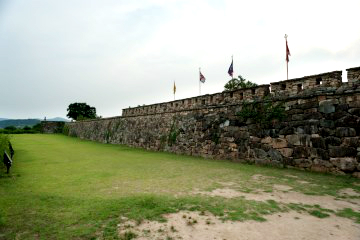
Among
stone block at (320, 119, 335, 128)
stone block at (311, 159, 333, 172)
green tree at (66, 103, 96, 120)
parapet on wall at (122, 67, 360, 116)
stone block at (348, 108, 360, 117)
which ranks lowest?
stone block at (311, 159, 333, 172)

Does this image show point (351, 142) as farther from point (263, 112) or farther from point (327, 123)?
point (263, 112)

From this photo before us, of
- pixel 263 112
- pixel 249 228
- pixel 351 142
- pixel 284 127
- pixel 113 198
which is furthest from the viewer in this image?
pixel 263 112

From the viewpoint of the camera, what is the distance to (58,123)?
42.9 meters

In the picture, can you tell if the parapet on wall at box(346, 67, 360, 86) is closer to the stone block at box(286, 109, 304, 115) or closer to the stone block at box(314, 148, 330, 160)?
the stone block at box(286, 109, 304, 115)

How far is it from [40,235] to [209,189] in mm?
3348

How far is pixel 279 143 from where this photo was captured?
8727 mm

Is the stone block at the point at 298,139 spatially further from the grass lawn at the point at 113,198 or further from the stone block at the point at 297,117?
the grass lawn at the point at 113,198

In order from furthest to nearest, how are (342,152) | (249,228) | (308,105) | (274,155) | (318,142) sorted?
(274,155)
(308,105)
(318,142)
(342,152)
(249,228)

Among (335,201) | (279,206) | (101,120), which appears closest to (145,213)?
(279,206)

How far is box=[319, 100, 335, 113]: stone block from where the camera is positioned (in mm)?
7505

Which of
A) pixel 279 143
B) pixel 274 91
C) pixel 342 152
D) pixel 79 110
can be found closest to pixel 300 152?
pixel 279 143

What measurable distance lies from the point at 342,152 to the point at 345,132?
61 cm

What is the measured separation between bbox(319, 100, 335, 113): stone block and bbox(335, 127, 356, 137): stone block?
2.12ft

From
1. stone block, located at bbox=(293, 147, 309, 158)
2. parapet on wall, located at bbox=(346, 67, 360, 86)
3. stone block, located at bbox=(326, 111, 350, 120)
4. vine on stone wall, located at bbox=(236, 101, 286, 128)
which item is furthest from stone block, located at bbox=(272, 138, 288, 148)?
parapet on wall, located at bbox=(346, 67, 360, 86)
